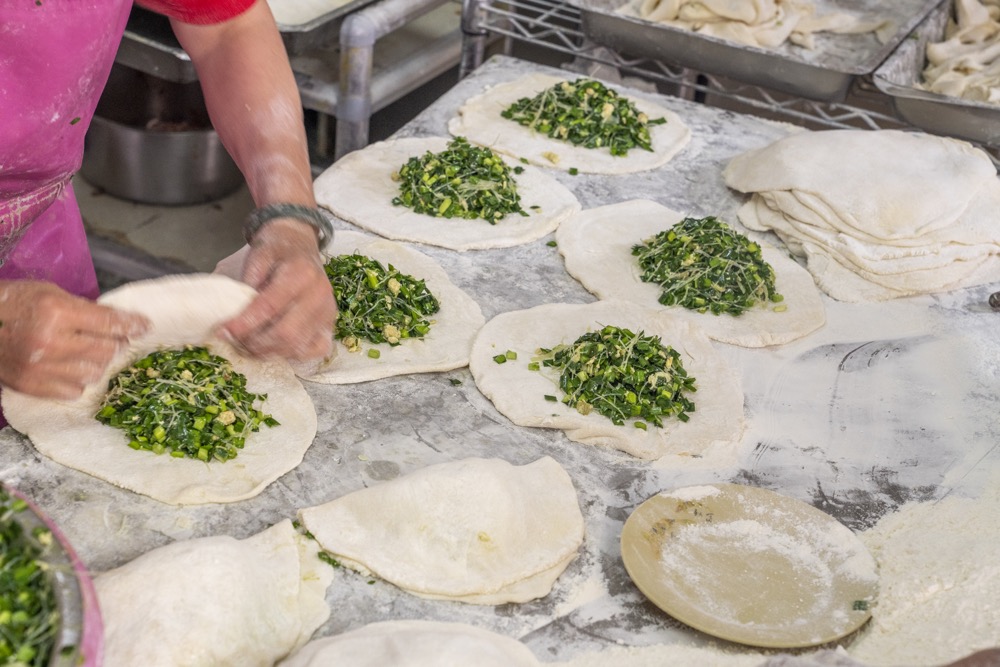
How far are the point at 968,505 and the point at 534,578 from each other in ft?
4.01

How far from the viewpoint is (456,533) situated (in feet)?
7.20

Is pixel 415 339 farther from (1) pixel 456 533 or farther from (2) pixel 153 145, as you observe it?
(2) pixel 153 145

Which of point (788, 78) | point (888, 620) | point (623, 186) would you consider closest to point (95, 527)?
point (888, 620)

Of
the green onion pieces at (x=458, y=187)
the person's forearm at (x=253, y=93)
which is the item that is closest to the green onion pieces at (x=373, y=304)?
the person's forearm at (x=253, y=93)

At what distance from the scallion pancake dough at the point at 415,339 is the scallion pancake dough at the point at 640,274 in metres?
0.47

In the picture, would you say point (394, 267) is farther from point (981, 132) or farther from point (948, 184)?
point (981, 132)

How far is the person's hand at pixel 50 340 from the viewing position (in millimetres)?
1975

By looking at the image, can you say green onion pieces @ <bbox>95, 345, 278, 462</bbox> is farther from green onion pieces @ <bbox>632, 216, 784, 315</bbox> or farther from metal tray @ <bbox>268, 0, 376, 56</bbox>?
metal tray @ <bbox>268, 0, 376, 56</bbox>

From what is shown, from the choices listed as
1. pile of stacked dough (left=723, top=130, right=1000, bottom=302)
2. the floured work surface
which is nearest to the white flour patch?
Result: the floured work surface

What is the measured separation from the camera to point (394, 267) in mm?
3104

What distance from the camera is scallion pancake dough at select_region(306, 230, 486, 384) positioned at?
2723mm

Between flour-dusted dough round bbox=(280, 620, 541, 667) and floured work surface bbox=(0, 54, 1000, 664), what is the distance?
10 cm

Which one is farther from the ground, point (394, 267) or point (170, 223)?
point (394, 267)

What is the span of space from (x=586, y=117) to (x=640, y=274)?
1.00 metres
